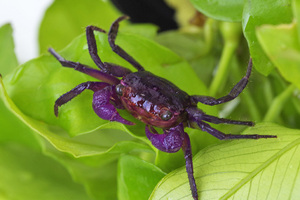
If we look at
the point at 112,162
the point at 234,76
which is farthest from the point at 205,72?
the point at 112,162

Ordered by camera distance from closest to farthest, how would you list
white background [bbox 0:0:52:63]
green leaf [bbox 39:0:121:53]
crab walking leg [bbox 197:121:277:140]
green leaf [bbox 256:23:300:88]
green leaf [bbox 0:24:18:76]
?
green leaf [bbox 256:23:300:88] < crab walking leg [bbox 197:121:277:140] < green leaf [bbox 0:24:18:76] < green leaf [bbox 39:0:121:53] < white background [bbox 0:0:52:63]

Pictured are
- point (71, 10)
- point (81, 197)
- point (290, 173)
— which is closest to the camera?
point (290, 173)

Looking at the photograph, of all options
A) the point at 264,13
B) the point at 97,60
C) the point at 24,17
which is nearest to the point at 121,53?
the point at 97,60

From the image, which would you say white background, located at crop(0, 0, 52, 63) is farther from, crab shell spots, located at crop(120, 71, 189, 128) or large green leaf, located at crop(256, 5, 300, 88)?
large green leaf, located at crop(256, 5, 300, 88)

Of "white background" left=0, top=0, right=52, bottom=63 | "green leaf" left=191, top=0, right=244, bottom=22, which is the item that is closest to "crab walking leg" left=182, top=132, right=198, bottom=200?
"green leaf" left=191, top=0, right=244, bottom=22

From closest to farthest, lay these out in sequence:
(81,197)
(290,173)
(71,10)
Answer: (290,173), (81,197), (71,10)

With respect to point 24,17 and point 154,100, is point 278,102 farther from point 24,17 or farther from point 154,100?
point 24,17

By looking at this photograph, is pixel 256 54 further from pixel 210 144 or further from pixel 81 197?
pixel 81 197

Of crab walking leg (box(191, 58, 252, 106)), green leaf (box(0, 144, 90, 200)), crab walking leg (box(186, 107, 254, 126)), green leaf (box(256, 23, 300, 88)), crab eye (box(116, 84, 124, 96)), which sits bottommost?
green leaf (box(0, 144, 90, 200))
